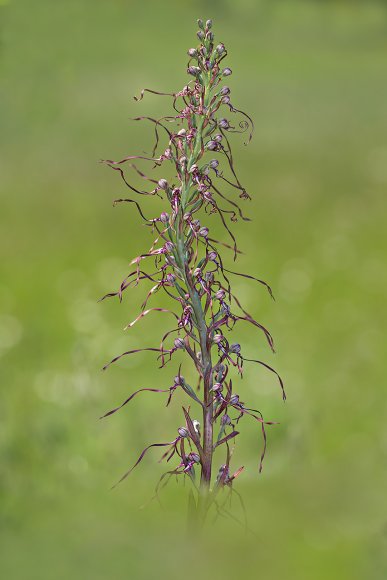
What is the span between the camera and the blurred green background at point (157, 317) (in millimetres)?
780

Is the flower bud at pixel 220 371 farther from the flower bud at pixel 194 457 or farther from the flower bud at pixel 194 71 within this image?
the flower bud at pixel 194 71

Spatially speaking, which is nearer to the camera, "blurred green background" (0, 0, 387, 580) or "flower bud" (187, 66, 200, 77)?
"blurred green background" (0, 0, 387, 580)

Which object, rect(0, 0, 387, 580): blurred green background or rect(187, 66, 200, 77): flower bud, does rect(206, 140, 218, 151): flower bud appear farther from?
rect(0, 0, 387, 580): blurred green background

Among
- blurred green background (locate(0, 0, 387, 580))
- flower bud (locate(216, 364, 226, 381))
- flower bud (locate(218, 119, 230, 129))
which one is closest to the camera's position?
blurred green background (locate(0, 0, 387, 580))

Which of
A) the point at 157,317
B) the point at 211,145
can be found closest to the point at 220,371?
the point at 211,145

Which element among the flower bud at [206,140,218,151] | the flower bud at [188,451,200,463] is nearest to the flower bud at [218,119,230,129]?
the flower bud at [206,140,218,151]

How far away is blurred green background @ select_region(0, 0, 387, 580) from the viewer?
0.78 metres

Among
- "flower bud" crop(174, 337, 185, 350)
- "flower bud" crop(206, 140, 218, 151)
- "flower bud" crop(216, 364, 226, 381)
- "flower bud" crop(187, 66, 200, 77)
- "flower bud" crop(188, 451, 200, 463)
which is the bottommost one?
"flower bud" crop(188, 451, 200, 463)

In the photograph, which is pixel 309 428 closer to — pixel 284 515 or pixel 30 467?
pixel 30 467

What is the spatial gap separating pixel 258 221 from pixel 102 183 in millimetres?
3009

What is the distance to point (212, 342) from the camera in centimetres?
127

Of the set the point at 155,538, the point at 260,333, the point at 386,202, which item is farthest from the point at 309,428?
the point at 386,202

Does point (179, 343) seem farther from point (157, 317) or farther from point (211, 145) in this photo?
point (157, 317)

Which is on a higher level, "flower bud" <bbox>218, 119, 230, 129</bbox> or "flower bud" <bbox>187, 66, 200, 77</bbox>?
"flower bud" <bbox>218, 119, 230, 129</bbox>
